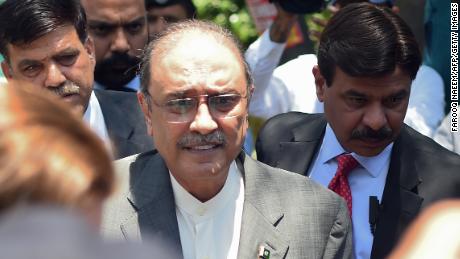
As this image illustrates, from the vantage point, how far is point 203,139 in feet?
10.9

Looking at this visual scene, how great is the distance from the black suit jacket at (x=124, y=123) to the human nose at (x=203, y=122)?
1.07 meters

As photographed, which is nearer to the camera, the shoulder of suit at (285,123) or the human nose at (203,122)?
the human nose at (203,122)

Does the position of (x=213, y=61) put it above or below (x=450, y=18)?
above

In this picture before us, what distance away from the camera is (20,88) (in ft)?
4.49

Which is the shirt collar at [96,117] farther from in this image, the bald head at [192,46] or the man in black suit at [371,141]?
the bald head at [192,46]

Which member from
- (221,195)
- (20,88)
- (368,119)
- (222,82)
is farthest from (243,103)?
(20,88)

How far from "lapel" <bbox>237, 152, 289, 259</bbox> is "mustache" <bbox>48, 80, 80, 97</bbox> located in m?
1.11

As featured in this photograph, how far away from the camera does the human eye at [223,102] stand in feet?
10.9

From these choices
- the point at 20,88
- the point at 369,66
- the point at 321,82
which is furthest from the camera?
the point at 321,82

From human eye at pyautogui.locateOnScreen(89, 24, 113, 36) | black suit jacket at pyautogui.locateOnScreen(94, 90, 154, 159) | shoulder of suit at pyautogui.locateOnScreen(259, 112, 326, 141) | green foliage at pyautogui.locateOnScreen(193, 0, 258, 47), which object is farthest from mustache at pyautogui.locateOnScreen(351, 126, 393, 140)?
green foliage at pyautogui.locateOnScreen(193, 0, 258, 47)

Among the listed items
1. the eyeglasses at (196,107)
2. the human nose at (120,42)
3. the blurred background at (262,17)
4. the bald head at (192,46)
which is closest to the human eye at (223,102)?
the eyeglasses at (196,107)

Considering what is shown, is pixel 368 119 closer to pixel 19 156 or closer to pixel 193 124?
pixel 193 124

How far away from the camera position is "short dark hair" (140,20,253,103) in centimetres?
347

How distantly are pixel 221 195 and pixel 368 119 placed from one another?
3.04 ft
